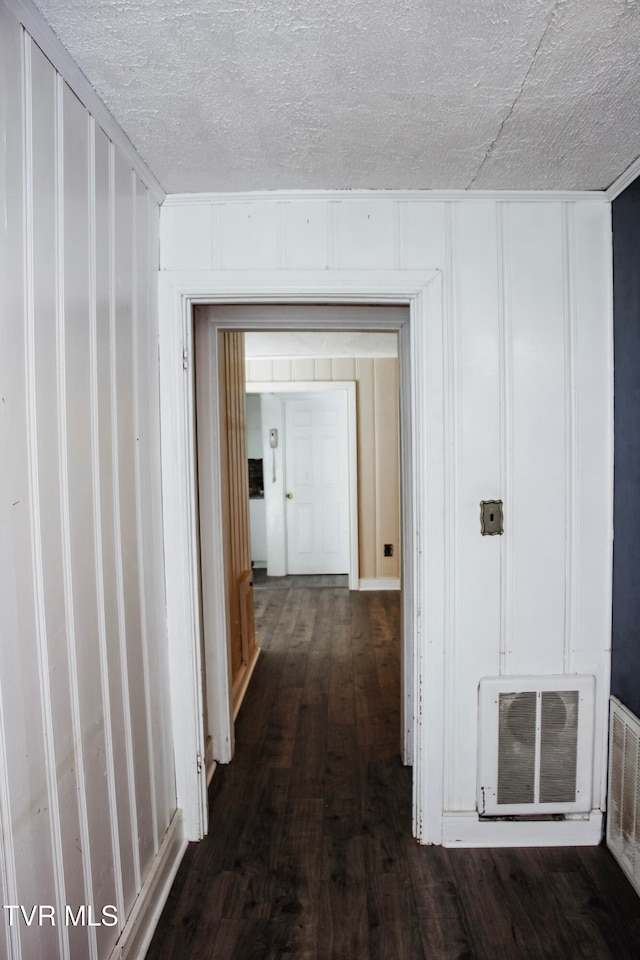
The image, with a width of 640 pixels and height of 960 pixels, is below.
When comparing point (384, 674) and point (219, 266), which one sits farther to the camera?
point (384, 674)

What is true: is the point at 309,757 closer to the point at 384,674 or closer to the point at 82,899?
the point at 384,674

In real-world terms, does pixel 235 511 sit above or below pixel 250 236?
below

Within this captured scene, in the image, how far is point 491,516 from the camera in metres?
1.88

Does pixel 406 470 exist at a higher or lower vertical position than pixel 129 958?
higher

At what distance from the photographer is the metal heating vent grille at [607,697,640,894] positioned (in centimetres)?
173

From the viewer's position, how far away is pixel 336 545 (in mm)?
5957

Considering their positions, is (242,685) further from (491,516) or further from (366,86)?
(366,86)

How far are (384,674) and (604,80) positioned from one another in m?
3.09

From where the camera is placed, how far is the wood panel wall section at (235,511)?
2.81 meters

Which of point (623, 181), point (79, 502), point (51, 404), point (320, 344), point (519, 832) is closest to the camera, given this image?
point (51, 404)

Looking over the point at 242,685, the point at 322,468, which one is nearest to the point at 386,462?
the point at 322,468

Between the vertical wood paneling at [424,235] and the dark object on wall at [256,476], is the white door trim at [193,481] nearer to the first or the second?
the vertical wood paneling at [424,235]

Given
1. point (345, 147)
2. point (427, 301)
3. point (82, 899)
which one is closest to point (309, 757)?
point (82, 899)

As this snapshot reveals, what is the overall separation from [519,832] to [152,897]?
1.30m
